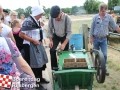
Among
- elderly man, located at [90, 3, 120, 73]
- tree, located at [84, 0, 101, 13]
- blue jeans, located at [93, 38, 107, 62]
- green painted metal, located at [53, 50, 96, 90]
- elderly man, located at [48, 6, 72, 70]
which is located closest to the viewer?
green painted metal, located at [53, 50, 96, 90]

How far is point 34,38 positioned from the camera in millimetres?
6520

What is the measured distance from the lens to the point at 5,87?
3281 millimetres

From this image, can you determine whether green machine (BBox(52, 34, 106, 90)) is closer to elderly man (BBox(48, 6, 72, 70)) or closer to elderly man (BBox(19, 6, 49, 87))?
elderly man (BBox(19, 6, 49, 87))

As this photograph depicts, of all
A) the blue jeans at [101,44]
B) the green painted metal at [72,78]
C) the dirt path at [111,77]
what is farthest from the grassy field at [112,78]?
the green painted metal at [72,78]

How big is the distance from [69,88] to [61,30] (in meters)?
2.00

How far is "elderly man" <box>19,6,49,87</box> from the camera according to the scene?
21.1 feet

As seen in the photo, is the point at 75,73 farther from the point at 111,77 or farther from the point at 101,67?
the point at 111,77

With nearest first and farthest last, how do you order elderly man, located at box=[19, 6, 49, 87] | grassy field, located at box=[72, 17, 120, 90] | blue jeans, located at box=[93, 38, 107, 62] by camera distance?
elderly man, located at box=[19, 6, 49, 87]
grassy field, located at box=[72, 17, 120, 90]
blue jeans, located at box=[93, 38, 107, 62]

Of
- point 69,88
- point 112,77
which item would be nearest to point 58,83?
point 69,88

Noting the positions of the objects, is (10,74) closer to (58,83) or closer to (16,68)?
(16,68)

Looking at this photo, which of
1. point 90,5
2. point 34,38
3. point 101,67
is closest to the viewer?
point 101,67

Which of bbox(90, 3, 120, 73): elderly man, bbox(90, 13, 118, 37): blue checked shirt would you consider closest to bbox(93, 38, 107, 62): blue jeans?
bbox(90, 3, 120, 73): elderly man

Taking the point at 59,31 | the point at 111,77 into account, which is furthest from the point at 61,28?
the point at 111,77

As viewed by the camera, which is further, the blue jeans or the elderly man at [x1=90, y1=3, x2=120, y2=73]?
the blue jeans
